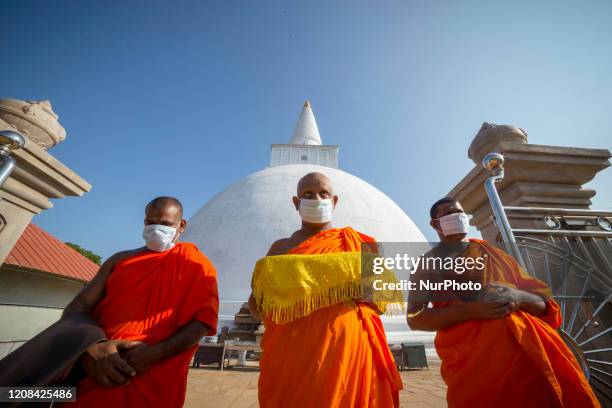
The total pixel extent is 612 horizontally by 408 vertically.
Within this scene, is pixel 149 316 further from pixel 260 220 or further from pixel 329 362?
pixel 260 220

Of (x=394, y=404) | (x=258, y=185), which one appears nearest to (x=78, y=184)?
(x=394, y=404)

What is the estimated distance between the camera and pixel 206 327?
1.72 metres

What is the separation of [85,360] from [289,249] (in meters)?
1.18

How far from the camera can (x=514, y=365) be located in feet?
4.80

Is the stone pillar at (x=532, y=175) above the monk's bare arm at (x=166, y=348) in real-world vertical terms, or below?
above

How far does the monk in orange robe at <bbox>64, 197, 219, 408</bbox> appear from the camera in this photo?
4.68 feet

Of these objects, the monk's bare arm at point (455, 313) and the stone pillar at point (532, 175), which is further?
the stone pillar at point (532, 175)

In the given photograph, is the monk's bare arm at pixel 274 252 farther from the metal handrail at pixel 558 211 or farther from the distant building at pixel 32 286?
the distant building at pixel 32 286

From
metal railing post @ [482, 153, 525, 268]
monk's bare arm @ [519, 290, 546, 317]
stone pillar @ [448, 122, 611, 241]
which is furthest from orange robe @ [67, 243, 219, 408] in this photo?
stone pillar @ [448, 122, 611, 241]

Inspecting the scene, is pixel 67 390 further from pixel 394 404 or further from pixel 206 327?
pixel 394 404

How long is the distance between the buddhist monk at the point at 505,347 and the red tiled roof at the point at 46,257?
253 inches

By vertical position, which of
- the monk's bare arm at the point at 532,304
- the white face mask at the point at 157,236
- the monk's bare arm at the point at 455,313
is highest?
the white face mask at the point at 157,236

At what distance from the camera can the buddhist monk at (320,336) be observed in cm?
129

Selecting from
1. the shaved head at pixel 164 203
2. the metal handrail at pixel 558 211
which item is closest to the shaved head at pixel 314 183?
the shaved head at pixel 164 203
